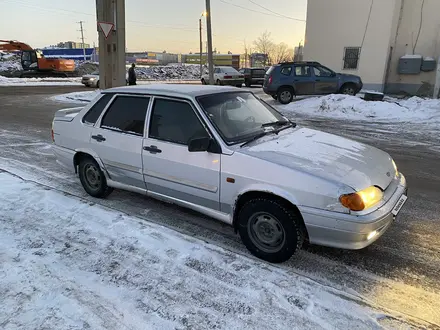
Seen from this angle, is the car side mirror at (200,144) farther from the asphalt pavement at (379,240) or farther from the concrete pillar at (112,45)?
the concrete pillar at (112,45)

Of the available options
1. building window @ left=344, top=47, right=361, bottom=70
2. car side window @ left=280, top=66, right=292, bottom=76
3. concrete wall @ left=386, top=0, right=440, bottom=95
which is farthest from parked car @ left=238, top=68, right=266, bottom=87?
car side window @ left=280, top=66, right=292, bottom=76

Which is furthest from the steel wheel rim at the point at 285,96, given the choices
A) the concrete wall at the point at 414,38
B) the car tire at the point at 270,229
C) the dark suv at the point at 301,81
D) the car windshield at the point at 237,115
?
the car tire at the point at 270,229

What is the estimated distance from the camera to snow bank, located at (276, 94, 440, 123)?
12.0m

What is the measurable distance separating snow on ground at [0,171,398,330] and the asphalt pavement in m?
0.20

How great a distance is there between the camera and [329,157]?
11.0ft

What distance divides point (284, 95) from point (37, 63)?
27867mm

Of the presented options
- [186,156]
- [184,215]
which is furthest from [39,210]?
[186,156]

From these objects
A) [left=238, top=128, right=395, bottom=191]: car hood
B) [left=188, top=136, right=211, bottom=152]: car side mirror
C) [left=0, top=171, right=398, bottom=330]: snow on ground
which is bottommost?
[left=0, top=171, right=398, bottom=330]: snow on ground

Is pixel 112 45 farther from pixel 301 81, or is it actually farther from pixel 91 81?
pixel 91 81

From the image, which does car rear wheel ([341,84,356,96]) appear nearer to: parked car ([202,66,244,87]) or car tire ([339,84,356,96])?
car tire ([339,84,356,96])

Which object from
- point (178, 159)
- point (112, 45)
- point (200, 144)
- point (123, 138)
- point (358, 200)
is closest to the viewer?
point (358, 200)

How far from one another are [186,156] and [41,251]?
1690 mm

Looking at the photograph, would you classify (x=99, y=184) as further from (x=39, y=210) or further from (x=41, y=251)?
(x=41, y=251)

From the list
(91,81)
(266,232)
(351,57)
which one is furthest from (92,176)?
(91,81)
